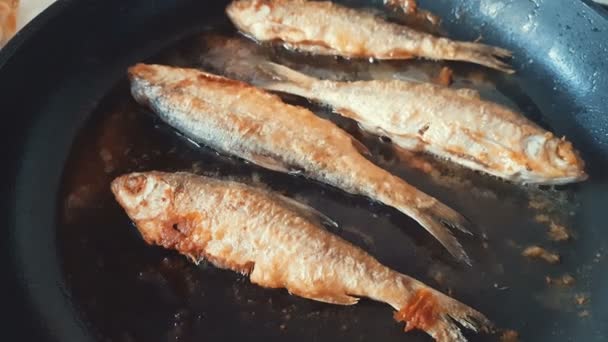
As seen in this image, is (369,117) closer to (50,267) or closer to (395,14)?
(395,14)

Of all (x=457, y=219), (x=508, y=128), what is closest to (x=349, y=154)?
(x=457, y=219)

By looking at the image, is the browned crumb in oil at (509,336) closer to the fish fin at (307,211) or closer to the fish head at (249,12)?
the fish fin at (307,211)

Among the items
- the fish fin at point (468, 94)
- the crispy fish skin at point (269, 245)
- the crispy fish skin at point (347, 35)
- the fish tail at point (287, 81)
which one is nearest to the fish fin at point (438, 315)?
the crispy fish skin at point (269, 245)

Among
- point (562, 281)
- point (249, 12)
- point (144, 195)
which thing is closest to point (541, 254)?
point (562, 281)

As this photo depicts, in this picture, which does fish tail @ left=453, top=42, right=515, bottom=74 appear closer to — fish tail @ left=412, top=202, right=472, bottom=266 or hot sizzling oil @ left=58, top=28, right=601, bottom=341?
hot sizzling oil @ left=58, top=28, right=601, bottom=341

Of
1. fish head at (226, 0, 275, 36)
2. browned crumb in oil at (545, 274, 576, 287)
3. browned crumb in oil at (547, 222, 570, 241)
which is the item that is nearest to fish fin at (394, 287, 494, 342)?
browned crumb in oil at (545, 274, 576, 287)

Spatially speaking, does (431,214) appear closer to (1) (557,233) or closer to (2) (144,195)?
(1) (557,233)
